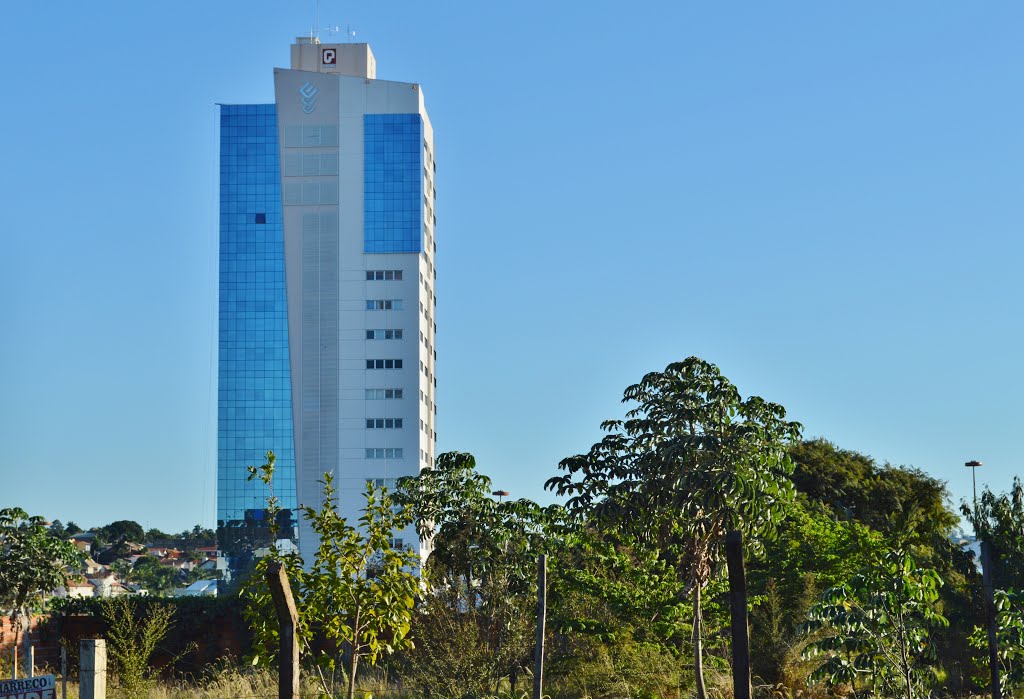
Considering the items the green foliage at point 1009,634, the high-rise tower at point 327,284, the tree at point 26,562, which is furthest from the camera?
the high-rise tower at point 327,284

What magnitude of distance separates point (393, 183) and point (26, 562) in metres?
93.3

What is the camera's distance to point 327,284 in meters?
122

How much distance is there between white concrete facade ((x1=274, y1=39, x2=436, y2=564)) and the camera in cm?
11894

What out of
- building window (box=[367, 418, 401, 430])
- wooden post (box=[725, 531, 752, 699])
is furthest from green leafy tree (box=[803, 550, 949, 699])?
building window (box=[367, 418, 401, 430])

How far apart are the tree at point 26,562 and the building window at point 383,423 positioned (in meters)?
85.1

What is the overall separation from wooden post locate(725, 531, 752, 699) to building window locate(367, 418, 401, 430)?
353 ft

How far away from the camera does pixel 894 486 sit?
5281cm

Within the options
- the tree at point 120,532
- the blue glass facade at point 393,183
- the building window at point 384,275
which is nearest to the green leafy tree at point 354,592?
the building window at point 384,275

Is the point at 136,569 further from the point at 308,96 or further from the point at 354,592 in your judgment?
the point at 354,592

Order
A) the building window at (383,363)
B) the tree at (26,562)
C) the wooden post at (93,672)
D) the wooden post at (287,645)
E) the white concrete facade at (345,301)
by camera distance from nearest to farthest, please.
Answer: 1. the wooden post at (287,645)
2. the wooden post at (93,672)
3. the tree at (26,562)
4. the white concrete facade at (345,301)
5. the building window at (383,363)

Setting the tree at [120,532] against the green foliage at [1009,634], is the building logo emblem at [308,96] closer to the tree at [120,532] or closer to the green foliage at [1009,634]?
the tree at [120,532]

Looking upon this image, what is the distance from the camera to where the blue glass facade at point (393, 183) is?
12206cm

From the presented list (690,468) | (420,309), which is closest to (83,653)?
(690,468)

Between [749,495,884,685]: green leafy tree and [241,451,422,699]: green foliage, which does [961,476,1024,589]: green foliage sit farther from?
[241,451,422,699]: green foliage
